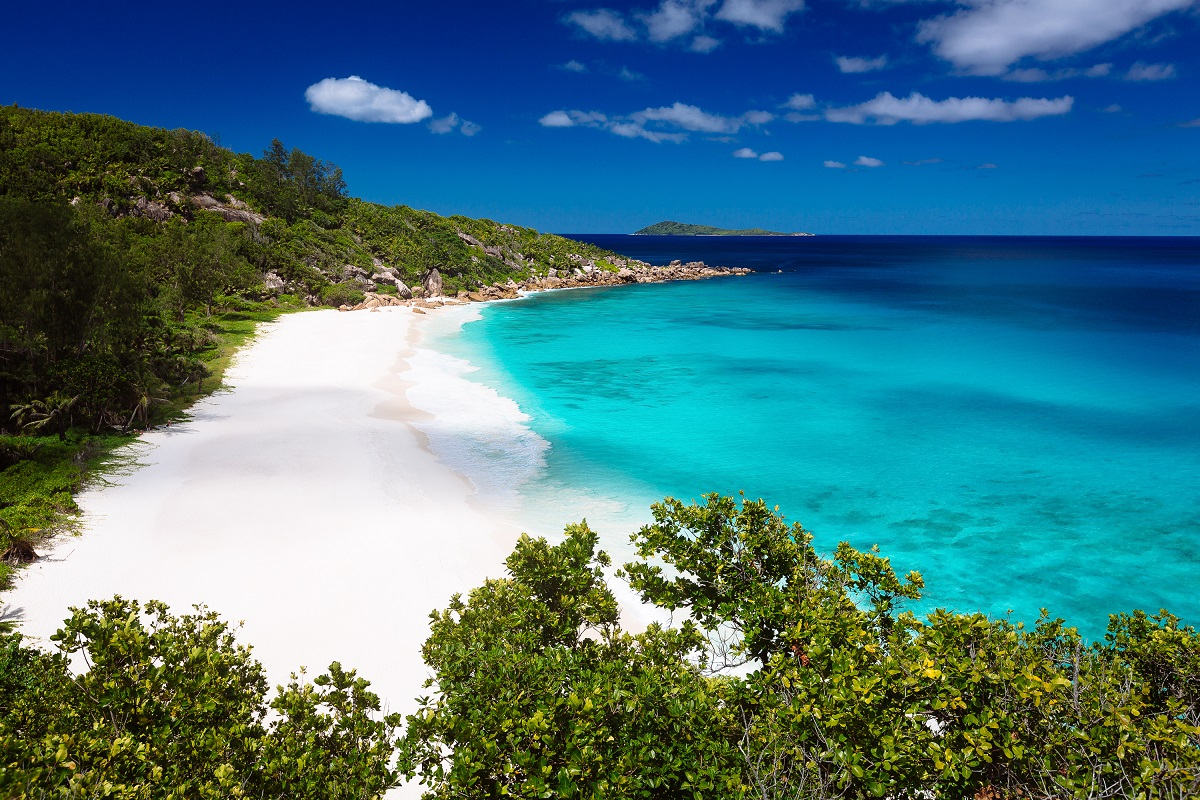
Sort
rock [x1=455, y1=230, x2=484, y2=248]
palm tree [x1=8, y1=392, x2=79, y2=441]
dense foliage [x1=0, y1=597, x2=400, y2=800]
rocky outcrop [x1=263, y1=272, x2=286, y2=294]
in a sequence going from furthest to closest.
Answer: rock [x1=455, y1=230, x2=484, y2=248] < rocky outcrop [x1=263, y1=272, x2=286, y2=294] < palm tree [x1=8, y1=392, x2=79, y2=441] < dense foliage [x1=0, y1=597, x2=400, y2=800]

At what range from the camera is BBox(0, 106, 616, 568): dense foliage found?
1959 centimetres

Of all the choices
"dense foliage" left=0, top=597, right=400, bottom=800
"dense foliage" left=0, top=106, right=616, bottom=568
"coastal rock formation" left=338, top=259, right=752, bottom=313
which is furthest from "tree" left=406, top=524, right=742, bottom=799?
"coastal rock formation" left=338, top=259, right=752, bottom=313

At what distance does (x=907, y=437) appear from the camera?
2847 cm

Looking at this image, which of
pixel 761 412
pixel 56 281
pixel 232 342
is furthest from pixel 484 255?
pixel 56 281

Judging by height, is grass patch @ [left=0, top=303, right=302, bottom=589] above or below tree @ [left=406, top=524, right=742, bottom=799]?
below

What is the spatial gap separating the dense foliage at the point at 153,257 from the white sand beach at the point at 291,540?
1.83 m

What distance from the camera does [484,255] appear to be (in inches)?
3846

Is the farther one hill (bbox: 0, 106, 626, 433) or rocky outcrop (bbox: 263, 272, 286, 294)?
rocky outcrop (bbox: 263, 272, 286, 294)

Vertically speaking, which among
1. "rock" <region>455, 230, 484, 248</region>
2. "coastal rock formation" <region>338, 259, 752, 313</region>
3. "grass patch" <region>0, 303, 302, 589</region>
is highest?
"rock" <region>455, 230, 484, 248</region>

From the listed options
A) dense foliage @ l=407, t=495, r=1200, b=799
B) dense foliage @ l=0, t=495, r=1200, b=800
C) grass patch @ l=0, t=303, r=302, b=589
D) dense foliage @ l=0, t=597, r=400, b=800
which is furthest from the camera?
grass patch @ l=0, t=303, r=302, b=589

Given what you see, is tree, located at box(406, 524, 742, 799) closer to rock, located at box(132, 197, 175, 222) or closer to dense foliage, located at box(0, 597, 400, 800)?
dense foliage, located at box(0, 597, 400, 800)

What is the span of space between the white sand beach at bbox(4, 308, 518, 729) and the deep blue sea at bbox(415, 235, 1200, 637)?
121 inches

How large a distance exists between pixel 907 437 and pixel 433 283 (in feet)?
207

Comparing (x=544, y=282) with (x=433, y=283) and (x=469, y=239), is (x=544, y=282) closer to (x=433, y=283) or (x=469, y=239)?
(x=469, y=239)
